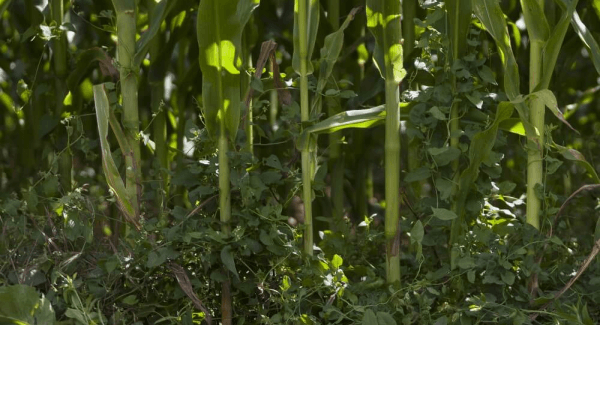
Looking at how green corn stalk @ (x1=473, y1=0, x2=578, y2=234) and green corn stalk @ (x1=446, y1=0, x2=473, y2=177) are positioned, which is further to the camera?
green corn stalk @ (x1=446, y1=0, x2=473, y2=177)

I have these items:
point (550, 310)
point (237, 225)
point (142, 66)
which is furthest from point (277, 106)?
point (550, 310)

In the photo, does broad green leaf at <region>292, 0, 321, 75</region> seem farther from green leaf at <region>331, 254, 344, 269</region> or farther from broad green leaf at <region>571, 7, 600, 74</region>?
Answer: broad green leaf at <region>571, 7, 600, 74</region>

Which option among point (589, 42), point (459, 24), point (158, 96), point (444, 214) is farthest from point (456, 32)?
point (158, 96)

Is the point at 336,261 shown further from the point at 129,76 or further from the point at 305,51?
the point at 129,76

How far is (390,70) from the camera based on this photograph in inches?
57.9

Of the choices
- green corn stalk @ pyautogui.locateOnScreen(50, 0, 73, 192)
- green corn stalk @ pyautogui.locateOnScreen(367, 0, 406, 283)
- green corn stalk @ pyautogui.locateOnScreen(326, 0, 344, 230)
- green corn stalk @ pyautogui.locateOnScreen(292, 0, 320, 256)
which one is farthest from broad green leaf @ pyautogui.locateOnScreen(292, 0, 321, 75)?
green corn stalk @ pyautogui.locateOnScreen(50, 0, 73, 192)

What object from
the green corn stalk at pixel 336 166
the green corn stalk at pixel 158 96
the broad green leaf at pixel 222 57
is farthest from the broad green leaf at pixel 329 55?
the green corn stalk at pixel 158 96

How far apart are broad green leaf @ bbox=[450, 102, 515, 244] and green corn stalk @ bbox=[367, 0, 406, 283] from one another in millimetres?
122

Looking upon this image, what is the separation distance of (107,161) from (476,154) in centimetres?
69

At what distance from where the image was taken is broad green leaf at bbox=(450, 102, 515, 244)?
4.47 feet

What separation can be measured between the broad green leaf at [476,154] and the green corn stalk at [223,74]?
0.44 m

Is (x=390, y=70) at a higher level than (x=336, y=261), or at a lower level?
higher

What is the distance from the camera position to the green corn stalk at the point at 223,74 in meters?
1.45
